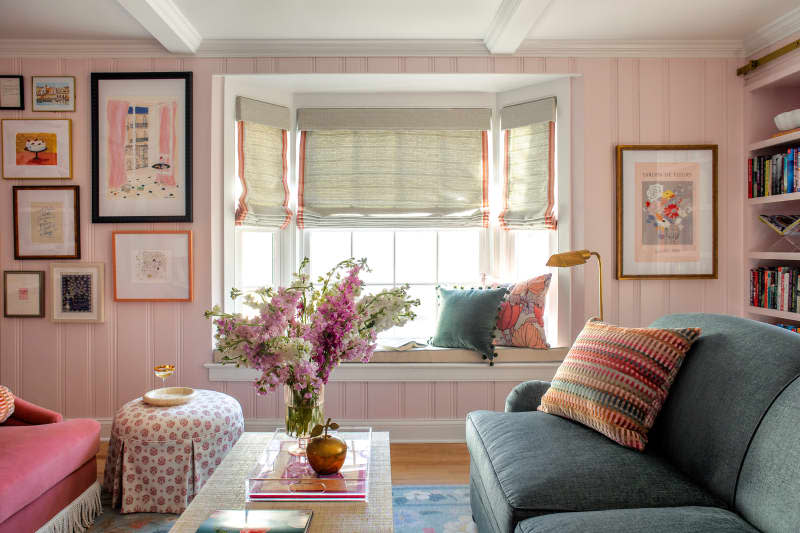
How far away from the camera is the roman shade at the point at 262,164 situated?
3459 millimetres

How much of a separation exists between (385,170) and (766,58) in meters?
2.40

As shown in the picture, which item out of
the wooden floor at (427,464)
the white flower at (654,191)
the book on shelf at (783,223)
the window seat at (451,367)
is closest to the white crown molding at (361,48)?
the white flower at (654,191)

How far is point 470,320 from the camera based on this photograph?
333 centimetres

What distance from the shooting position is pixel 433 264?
380cm

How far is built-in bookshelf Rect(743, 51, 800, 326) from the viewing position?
304 centimetres

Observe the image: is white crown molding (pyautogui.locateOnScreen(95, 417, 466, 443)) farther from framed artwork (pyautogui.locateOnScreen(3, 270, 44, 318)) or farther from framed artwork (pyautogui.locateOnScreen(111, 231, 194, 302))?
framed artwork (pyautogui.locateOnScreen(3, 270, 44, 318))

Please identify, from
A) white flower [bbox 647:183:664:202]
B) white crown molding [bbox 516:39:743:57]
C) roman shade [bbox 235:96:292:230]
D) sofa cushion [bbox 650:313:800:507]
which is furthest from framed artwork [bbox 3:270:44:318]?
white flower [bbox 647:183:664:202]

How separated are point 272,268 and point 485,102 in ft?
A: 6.25

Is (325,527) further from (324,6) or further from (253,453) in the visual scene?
(324,6)

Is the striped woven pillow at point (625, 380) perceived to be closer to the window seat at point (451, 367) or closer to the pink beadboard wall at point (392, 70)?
the window seat at point (451, 367)

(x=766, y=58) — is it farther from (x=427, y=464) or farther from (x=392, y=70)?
(x=427, y=464)

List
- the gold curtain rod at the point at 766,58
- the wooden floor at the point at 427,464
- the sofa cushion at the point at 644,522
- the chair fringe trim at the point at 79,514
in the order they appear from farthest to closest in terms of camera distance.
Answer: the gold curtain rod at the point at 766,58 < the wooden floor at the point at 427,464 < the chair fringe trim at the point at 79,514 < the sofa cushion at the point at 644,522

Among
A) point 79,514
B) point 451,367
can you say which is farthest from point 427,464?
point 79,514

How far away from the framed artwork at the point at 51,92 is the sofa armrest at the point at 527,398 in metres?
3.20
